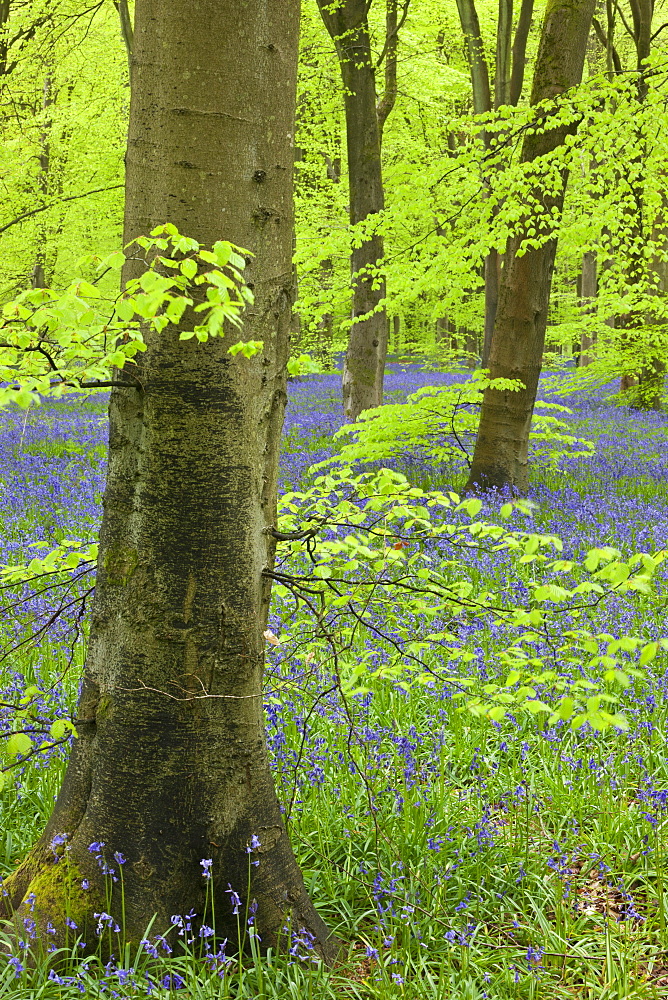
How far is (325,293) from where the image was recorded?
8469 mm

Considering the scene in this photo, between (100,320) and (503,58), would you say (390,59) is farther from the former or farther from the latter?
(100,320)

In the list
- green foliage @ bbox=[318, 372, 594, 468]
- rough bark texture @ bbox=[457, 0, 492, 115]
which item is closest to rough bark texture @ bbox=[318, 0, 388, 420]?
green foliage @ bbox=[318, 372, 594, 468]

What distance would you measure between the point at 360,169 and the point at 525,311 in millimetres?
4491

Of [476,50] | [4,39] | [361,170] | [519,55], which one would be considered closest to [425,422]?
[361,170]

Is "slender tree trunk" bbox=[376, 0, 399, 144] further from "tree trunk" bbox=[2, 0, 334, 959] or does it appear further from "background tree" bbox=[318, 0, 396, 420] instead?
"tree trunk" bbox=[2, 0, 334, 959]

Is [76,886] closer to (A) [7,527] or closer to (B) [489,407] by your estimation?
(A) [7,527]

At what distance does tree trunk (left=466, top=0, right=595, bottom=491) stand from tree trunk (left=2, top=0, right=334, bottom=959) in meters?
6.43

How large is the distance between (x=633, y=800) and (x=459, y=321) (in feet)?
86.9

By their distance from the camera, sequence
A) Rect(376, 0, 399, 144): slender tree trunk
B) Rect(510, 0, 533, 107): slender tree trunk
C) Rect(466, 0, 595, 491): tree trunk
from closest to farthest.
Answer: Rect(466, 0, 595, 491): tree trunk < Rect(510, 0, 533, 107): slender tree trunk < Rect(376, 0, 399, 144): slender tree trunk

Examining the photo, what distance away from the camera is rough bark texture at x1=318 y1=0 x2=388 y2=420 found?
431 inches

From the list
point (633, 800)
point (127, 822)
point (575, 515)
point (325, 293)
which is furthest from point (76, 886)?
point (325, 293)

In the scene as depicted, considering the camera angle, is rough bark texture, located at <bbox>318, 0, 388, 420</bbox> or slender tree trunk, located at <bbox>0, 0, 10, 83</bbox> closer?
rough bark texture, located at <bbox>318, 0, 388, 420</bbox>

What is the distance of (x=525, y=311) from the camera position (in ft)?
27.6

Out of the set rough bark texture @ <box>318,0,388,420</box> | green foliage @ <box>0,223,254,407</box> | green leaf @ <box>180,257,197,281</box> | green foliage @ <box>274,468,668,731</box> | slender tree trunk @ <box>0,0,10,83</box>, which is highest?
slender tree trunk @ <box>0,0,10,83</box>
